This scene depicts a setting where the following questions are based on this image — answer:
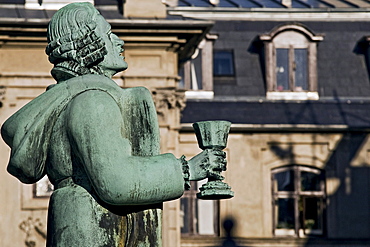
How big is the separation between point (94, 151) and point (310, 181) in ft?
89.4

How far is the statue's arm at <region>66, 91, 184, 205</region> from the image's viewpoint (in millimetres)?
5395

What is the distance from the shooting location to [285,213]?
32.2 metres

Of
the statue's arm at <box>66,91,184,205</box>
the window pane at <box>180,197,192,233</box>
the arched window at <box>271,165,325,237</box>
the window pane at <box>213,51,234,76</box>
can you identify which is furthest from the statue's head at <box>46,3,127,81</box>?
the window pane at <box>213,51,234,76</box>

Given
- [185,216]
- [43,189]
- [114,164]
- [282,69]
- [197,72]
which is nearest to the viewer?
[114,164]

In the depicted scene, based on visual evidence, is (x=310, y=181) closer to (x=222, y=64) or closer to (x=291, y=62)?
(x=291, y=62)

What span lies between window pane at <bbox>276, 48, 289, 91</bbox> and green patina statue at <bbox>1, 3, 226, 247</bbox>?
89.0ft

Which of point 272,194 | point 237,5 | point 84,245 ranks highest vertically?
point 237,5

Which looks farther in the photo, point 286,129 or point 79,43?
point 286,129

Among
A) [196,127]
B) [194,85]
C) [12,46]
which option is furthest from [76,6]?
[194,85]

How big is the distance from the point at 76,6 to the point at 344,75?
2733 cm

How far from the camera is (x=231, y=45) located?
1299 inches

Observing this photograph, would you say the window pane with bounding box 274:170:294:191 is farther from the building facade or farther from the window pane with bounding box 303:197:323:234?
the window pane with bounding box 303:197:323:234

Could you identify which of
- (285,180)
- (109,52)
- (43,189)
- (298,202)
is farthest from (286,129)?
(109,52)

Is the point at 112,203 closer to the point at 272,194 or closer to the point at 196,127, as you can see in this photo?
the point at 196,127
